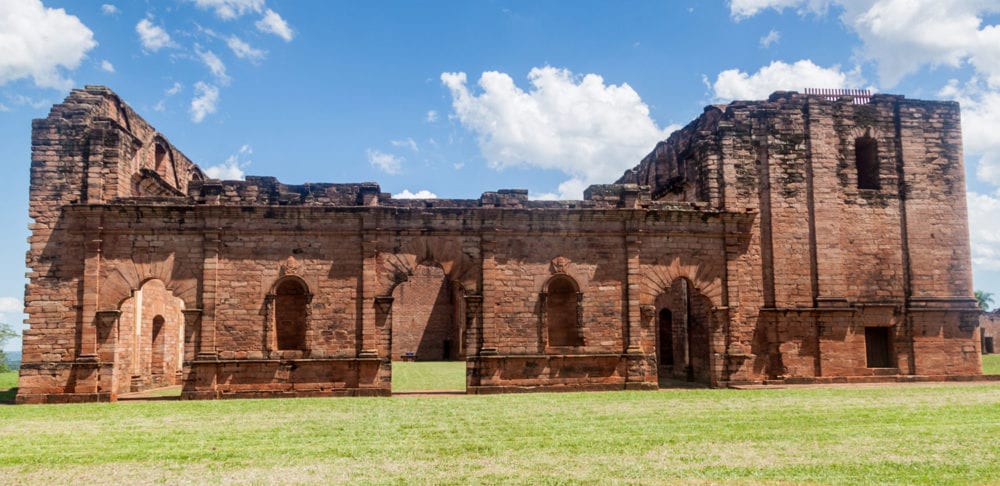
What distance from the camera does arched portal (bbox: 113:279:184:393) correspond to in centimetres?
2011

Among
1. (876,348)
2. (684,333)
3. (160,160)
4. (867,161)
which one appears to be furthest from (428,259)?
(867,161)

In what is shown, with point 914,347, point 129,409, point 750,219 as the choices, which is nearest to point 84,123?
point 129,409

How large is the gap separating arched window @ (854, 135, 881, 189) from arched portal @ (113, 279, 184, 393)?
69.4 ft

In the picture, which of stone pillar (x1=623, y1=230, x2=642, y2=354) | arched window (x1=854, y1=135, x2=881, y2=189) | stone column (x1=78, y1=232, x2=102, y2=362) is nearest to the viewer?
stone column (x1=78, y1=232, x2=102, y2=362)

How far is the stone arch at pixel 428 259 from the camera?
19.0m

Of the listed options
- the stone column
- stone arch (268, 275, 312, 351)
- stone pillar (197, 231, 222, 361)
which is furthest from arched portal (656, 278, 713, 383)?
the stone column

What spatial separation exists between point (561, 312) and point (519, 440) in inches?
363

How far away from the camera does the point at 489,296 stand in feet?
63.0

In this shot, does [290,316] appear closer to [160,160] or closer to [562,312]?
[562,312]

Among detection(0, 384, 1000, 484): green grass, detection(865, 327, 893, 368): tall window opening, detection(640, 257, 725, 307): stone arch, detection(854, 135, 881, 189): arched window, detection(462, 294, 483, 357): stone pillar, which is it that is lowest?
detection(0, 384, 1000, 484): green grass

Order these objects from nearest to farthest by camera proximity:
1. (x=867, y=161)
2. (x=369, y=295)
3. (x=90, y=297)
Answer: (x=90, y=297) < (x=369, y=295) < (x=867, y=161)

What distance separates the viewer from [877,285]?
69.3ft

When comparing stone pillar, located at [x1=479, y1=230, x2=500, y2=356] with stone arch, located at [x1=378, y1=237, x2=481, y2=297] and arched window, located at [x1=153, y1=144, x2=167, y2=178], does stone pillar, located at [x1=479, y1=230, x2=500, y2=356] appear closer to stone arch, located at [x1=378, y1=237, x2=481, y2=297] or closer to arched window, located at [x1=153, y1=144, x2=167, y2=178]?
stone arch, located at [x1=378, y1=237, x2=481, y2=297]

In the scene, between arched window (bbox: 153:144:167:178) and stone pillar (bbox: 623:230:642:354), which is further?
arched window (bbox: 153:144:167:178)
